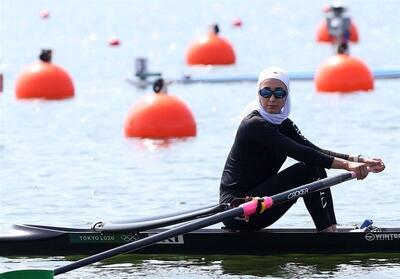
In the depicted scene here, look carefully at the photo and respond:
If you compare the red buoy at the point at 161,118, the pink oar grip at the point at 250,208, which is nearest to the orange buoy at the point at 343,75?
the red buoy at the point at 161,118

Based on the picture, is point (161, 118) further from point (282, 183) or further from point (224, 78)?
point (224, 78)

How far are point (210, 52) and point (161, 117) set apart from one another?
17.0 metres

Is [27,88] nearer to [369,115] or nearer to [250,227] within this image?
[369,115]

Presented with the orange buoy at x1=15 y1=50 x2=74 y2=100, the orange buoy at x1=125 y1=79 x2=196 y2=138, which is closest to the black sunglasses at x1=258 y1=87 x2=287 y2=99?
the orange buoy at x1=125 y1=79 x2=196 y2=138

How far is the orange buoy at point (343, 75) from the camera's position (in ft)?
94.4

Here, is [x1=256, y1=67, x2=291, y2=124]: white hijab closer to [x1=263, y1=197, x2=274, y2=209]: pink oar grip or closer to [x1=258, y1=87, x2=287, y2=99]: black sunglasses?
[x1=258, y1=87, x2=287, y2=99]: black sunglasses

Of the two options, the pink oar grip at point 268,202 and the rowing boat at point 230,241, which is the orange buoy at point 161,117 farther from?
the pink oar grip at point 268,202

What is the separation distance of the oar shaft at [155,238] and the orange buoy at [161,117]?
9927 mm

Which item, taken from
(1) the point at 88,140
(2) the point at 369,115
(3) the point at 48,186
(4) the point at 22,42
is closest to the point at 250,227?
(3) the point at 48,186

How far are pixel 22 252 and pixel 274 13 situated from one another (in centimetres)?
8048

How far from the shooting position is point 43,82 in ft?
96.4

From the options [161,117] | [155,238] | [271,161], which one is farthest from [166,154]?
[155,238]

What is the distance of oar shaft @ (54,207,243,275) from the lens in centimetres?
1167

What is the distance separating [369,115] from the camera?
25531 millimetres
